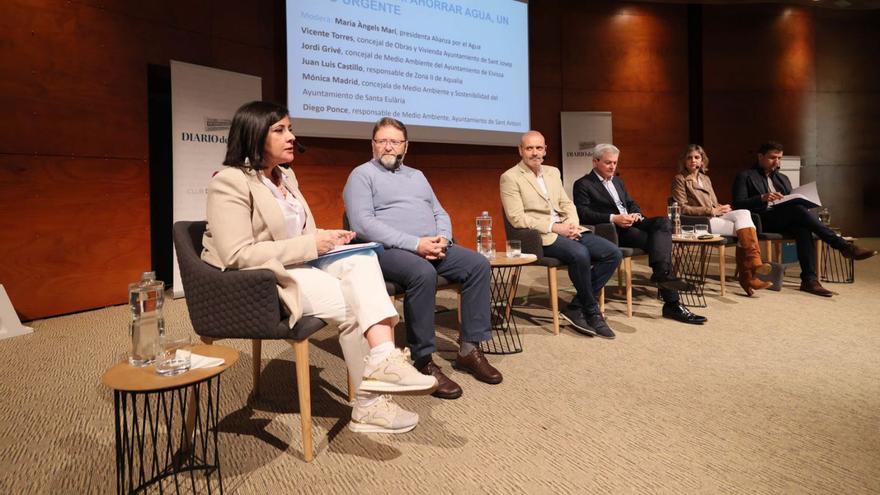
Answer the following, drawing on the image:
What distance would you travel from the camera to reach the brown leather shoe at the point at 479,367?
234cm

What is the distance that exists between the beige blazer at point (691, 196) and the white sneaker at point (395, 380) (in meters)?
3.54

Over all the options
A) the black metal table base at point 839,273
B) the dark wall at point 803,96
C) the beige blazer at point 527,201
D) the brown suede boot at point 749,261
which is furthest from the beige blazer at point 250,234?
the dark wall at point 803,96

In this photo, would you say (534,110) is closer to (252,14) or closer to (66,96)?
(252,14)

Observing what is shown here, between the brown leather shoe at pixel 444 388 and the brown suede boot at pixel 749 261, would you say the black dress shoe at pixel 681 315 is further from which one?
the brown leather shoe at pixel 444 388

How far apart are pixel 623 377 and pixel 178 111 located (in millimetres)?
3726

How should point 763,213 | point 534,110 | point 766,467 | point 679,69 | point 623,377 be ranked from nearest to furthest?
point 766,467 → point 623,377 → point 763,213 → point 534,110 → point 679,69

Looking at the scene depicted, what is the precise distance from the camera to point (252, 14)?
4758 mm

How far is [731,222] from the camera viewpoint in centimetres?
429

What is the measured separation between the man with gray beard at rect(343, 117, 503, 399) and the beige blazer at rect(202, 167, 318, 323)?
56 centimetres

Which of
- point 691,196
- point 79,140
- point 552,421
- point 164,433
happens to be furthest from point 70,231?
point 691,196

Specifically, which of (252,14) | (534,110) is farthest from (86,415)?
(534,110)

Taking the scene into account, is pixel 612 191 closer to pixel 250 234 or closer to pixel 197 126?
pixel 250 234

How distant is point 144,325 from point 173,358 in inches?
4.6

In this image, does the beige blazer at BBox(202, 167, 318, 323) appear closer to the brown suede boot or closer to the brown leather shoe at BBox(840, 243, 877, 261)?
the brown suede boot
